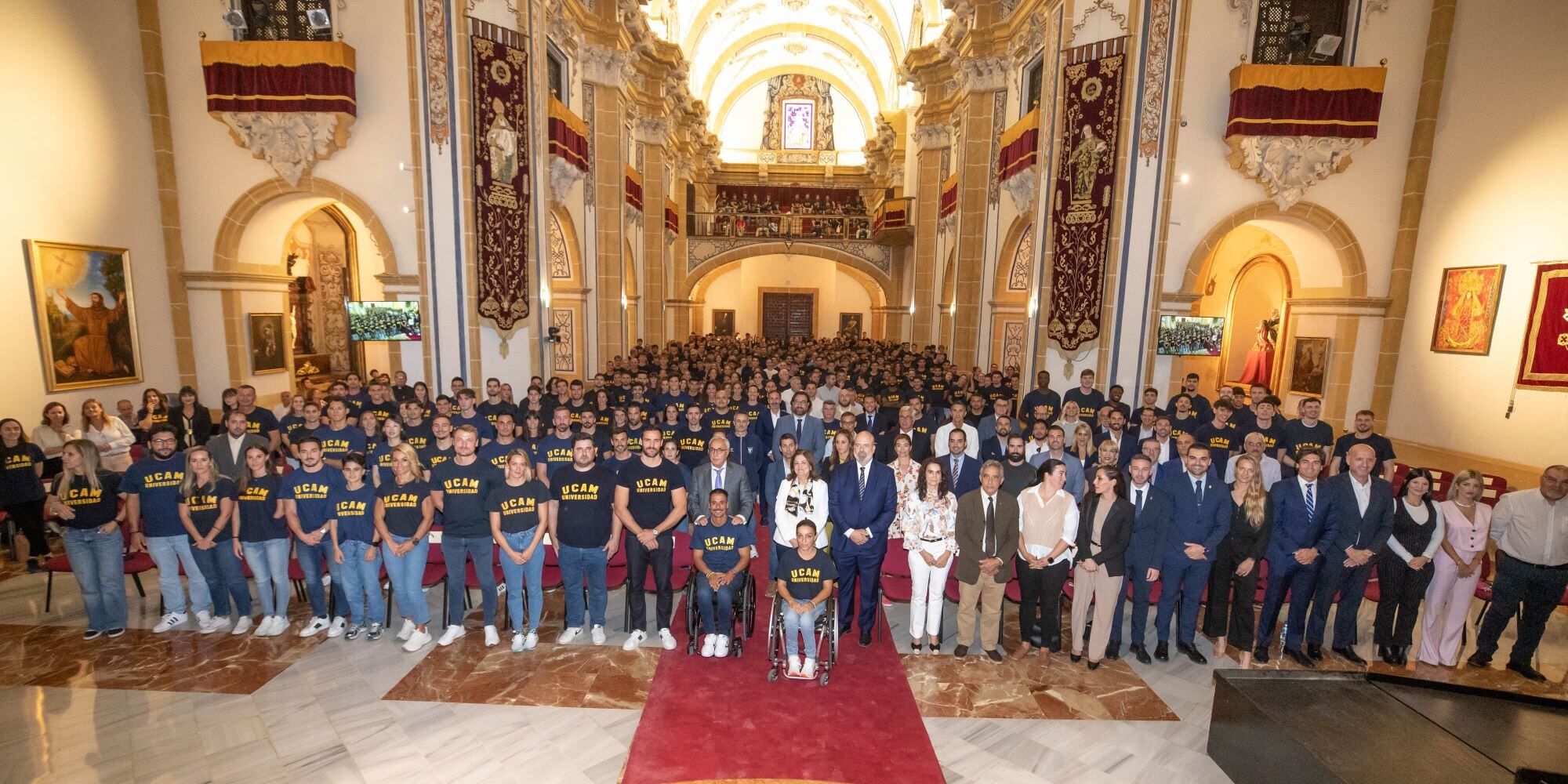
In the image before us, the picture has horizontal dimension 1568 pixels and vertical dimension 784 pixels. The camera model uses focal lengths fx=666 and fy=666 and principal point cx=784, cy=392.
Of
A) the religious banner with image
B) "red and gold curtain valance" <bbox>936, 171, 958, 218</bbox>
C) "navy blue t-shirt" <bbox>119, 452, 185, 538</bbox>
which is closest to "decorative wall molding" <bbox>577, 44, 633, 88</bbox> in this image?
"red and gold curtain valance" <bbox>936, 171, 958, 218</bbox>

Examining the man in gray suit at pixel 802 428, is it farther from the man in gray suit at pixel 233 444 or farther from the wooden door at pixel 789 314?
the wooden door at pixel 789 314

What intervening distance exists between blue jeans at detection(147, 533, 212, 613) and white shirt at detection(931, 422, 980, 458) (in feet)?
23.5

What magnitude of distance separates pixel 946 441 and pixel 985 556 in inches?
115

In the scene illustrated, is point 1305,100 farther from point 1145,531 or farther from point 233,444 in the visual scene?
point 233,444

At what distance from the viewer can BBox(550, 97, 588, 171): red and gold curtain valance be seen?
42.4 feet

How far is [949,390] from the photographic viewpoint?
12281mm

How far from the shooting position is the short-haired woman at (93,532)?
17.8 ft

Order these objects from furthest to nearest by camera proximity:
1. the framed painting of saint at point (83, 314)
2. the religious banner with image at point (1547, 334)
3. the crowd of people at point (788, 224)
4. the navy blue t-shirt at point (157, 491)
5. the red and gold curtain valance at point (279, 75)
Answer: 1. the crowd of people at point (788, 224)
2. the red and gold curtain valance at point (279, 75)
3. the framed painting of saint at point (83, 314)
4. the religious banner with image at point (1547, 334)
5. the navy blue t-shirt at point (157, 491)

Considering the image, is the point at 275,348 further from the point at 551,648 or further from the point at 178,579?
the point at 551,648

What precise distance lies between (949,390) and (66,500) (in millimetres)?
11266

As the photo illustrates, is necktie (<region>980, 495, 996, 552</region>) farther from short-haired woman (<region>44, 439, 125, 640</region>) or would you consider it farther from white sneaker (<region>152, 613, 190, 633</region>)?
short-haired woman (<region>44, 439, 125, 640</region>)

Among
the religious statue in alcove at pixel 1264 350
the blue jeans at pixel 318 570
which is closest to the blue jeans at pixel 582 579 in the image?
the blue jeans at pixel 318 570

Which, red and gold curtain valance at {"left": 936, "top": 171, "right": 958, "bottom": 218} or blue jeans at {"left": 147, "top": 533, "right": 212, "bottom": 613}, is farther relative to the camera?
red and gold curtain valance at {"left": 936, "top": 171, "right": 958, "bottom": 218}

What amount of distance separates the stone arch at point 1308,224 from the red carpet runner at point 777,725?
9.42 m
